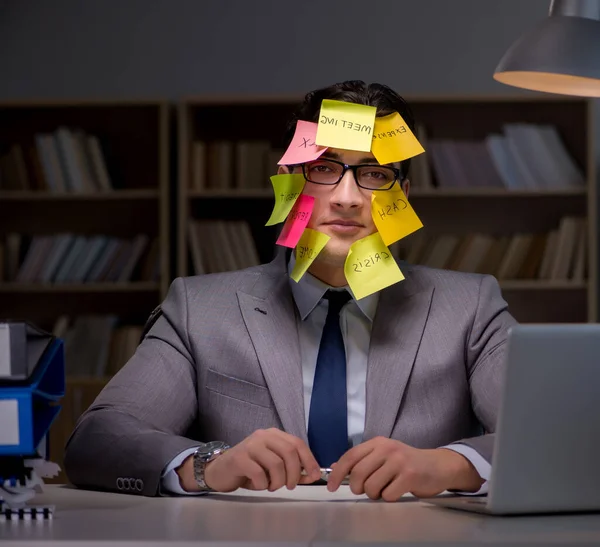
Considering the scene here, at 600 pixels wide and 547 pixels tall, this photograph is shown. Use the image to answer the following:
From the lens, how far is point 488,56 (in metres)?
4.71

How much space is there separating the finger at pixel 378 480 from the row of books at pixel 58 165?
340 centimetres

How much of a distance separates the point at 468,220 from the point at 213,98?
50.2 inches

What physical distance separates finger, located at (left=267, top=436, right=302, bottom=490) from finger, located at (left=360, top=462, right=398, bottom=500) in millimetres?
80

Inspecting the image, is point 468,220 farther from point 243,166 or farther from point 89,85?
point 89,85

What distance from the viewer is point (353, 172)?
200cm

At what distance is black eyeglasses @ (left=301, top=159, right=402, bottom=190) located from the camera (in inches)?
78.7

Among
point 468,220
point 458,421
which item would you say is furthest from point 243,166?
point 458,421

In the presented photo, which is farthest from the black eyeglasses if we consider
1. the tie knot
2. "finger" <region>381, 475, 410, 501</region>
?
"finger" <region>381, 475, 410, 501</region>

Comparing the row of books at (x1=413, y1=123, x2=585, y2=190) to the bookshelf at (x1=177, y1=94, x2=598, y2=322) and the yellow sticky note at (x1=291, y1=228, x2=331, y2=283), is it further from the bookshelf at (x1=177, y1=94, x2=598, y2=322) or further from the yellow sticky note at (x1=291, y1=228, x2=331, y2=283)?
the yellow sticky note at (x1=291, y1=228, x2=331, y2=283)

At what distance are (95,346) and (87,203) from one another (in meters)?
0.69

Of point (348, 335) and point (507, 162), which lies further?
point (507, 162)

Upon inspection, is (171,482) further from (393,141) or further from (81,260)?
(81,260)

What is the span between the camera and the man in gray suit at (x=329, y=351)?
1923 millimetres

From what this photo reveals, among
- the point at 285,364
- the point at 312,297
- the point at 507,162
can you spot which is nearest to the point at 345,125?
the point at 312,297
